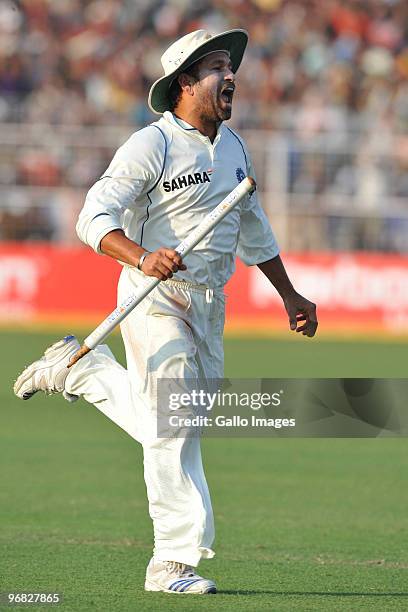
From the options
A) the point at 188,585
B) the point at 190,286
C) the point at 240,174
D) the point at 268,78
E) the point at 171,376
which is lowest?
the point at 188,585

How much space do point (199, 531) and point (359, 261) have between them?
743 inches

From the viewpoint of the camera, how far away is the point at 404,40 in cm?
2916

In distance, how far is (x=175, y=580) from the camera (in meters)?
6.57

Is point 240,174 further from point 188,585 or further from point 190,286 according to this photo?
point 188,585

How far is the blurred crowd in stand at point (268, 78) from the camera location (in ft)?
82.4

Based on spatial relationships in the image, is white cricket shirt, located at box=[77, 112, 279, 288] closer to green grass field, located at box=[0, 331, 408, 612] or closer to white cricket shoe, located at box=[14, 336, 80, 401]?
white cricket shoe, located at box=[14, 336, 80, 401]

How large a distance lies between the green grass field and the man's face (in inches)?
92.9

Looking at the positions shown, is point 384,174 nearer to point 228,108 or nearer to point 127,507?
point 127,507

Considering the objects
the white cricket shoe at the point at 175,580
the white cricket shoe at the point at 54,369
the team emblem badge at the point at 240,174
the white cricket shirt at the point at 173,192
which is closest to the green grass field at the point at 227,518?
the white cricket shoe at the point at 175,580

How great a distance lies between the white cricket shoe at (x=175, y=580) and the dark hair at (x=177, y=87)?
229 centimetres

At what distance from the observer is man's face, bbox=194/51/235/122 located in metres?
6.66

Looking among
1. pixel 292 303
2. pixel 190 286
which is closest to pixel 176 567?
pixel 190 286

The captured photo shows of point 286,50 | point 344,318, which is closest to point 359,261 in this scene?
point 344,318

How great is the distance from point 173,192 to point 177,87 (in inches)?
23.3
